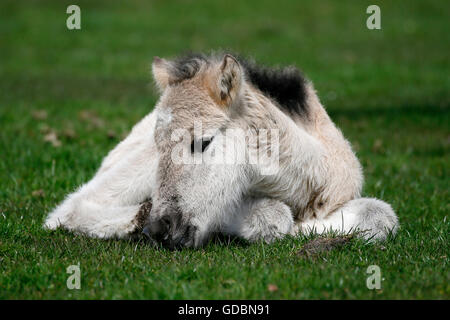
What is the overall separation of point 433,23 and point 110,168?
67.8ft

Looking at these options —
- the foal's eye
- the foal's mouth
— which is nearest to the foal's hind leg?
the foal's mouth

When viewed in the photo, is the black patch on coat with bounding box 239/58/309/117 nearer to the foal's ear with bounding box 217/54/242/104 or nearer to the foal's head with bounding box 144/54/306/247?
the foal's head with bounding box 144/54/306/247

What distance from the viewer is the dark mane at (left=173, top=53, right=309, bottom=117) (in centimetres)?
653

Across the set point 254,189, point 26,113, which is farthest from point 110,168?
point 26,113

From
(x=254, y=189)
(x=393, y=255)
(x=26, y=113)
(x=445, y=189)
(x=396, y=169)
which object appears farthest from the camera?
(x=26, y=113)

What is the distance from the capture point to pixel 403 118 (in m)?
13.5

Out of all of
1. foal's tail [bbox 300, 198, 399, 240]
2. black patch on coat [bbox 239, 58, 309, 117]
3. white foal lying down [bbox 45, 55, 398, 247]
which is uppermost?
black patch on coat [bbox 239, 58, 309, 117]

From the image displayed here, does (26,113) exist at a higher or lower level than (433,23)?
lower

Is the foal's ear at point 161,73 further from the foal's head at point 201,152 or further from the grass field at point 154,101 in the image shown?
the grass field at point 154,101

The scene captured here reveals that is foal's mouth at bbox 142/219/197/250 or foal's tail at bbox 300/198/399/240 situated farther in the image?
foal's tail at bbox 300/198/399/240

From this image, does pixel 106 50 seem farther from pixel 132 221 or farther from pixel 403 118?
pixel 132 221

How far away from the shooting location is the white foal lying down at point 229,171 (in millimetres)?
5797

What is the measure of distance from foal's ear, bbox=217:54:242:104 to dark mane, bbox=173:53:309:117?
44 centimetres

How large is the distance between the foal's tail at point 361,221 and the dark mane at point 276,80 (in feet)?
3.85
